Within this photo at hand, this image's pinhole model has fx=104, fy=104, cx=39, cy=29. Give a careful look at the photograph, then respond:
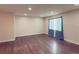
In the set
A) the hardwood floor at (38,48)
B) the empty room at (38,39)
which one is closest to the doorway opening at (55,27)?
the empty room at (38,39)

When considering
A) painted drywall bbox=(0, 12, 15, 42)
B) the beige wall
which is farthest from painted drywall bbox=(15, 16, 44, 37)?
the beige wall

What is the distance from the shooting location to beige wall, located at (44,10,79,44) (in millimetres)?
5511

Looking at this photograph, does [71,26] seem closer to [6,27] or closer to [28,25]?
[6,27]

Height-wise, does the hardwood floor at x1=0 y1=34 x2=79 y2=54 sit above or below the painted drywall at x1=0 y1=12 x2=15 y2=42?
below

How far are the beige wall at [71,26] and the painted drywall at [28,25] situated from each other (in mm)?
3841

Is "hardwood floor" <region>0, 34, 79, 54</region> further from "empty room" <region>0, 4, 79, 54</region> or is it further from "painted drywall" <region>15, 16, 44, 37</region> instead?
A: "painted drywall" <region>15, 16, 44, 37</region>

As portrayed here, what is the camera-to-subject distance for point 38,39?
285 inches

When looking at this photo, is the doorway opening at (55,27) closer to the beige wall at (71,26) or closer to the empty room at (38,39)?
the empty room at (38,39)

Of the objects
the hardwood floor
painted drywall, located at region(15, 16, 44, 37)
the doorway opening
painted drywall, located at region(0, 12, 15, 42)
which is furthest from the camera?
painted drywall, located at region(15, 16, 44, 37)

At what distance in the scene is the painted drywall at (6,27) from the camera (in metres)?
6.19

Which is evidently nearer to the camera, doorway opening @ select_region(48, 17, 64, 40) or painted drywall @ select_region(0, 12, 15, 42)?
painted drywall @ select_region(0, 12, 15, 42)

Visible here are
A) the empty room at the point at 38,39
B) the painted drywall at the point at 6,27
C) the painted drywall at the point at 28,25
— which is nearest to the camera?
the empty room at the point at 38,39
